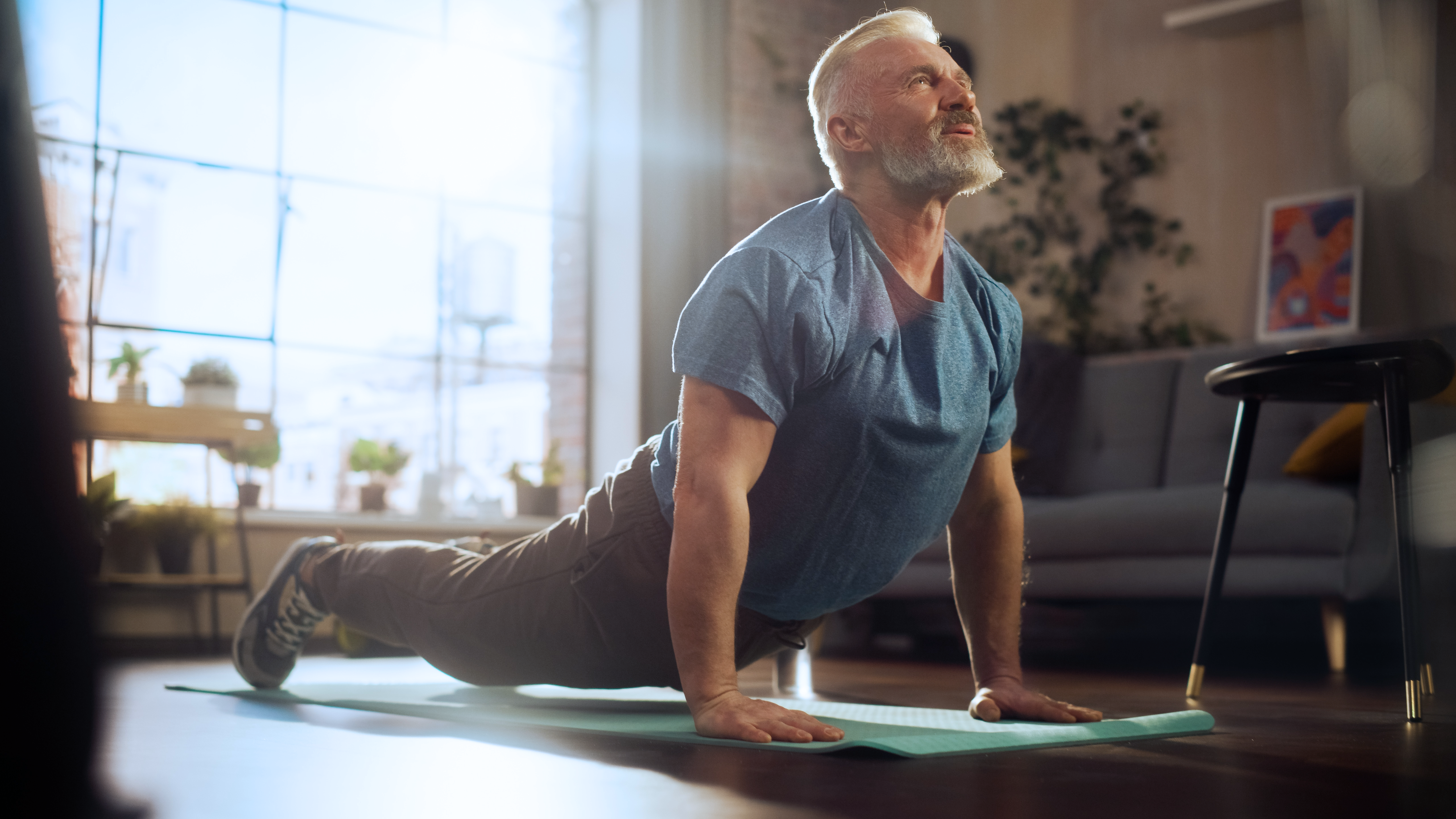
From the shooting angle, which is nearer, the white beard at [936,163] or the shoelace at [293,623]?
the white beard at [936,163]

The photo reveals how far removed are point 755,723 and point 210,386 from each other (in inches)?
130

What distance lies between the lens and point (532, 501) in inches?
189

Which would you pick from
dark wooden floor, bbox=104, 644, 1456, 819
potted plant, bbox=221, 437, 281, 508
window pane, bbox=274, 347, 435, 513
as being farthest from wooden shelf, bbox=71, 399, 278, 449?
dark wooden floor, bbox=104, 644, 1456, 819

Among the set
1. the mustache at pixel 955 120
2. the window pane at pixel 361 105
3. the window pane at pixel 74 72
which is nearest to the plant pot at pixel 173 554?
the window pane at pixel 74 72

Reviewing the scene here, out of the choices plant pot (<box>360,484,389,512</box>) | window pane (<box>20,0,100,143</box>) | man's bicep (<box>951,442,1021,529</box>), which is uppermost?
window pane (<box>20,0,100,143</box>)

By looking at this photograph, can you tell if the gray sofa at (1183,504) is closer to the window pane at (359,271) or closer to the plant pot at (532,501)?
the plant pot at (532,501)

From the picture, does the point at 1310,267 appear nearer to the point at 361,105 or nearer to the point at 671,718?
the point at 671,718

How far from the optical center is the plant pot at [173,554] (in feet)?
12.2

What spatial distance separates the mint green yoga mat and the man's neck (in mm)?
503

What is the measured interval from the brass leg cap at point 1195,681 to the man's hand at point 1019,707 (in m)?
0.49

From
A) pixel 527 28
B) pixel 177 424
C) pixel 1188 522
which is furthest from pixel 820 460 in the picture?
pixel 527 28

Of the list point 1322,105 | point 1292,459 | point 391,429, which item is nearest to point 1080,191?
point 1322,105

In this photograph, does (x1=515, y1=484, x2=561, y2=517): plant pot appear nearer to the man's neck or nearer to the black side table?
the black side table

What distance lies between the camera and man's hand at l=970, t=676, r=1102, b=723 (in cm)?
138
